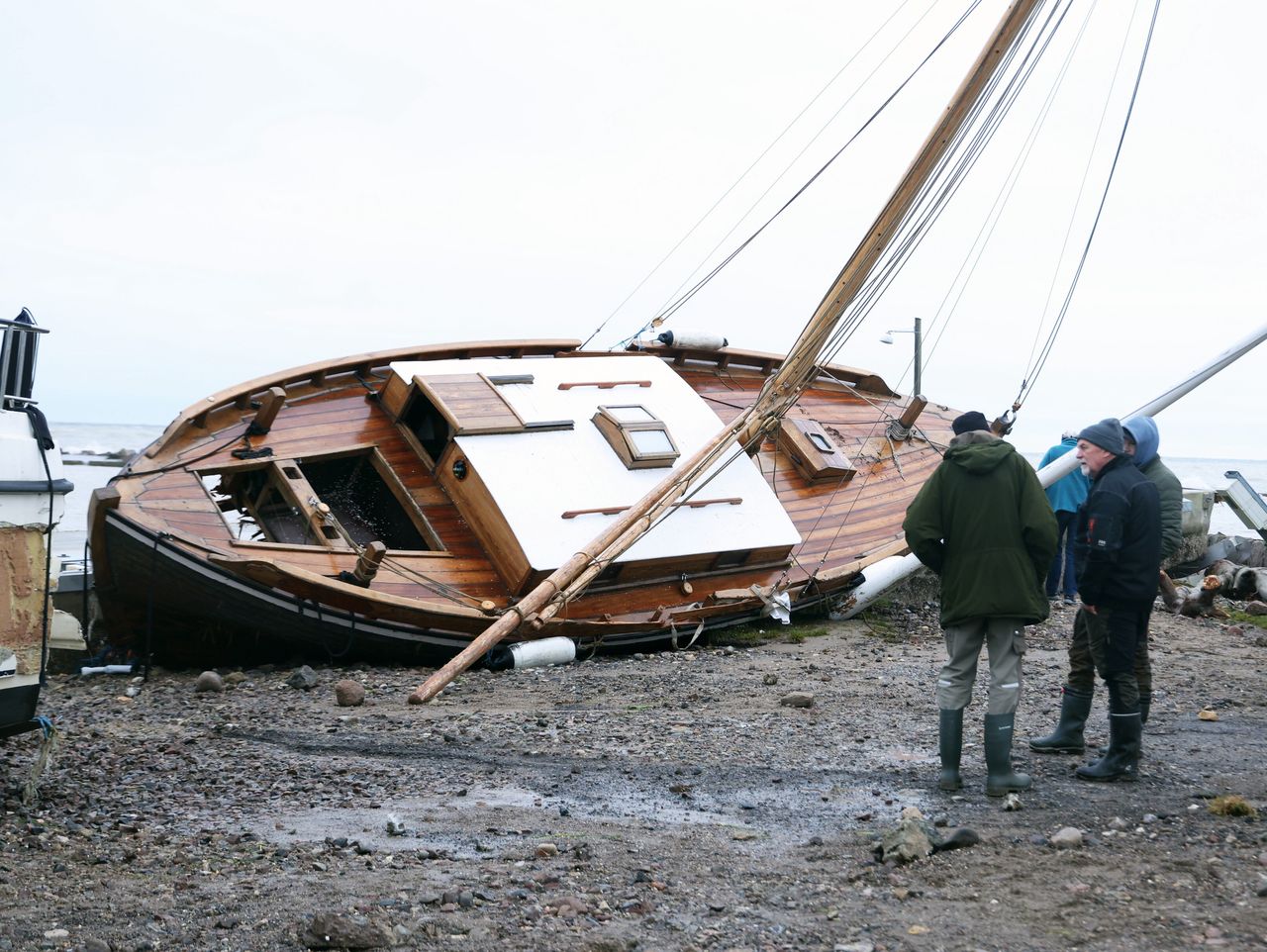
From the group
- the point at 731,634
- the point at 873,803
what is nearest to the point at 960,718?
the point at 873,803

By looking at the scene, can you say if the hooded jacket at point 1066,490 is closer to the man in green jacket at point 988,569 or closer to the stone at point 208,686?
the man in green jacket at point 988,569

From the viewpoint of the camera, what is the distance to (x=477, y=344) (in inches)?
537

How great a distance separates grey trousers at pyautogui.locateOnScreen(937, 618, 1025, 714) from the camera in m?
6.18

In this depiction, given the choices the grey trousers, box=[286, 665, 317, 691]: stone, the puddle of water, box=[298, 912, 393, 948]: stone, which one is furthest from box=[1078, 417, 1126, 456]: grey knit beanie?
box=[286, 665, 317, 691]: stone

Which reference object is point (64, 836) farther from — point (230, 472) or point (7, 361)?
point (230, 472)

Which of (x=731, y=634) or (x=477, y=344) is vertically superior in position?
(x=477, y=344)

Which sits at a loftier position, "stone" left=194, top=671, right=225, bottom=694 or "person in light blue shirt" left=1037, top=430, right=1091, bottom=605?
"person in light blue shirt" left=1037, top=430, right=1091, bottom=605

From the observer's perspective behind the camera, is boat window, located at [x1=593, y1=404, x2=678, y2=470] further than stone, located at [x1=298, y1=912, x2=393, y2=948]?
Yes

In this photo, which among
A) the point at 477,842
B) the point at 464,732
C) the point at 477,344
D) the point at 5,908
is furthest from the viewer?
the point at 477,344

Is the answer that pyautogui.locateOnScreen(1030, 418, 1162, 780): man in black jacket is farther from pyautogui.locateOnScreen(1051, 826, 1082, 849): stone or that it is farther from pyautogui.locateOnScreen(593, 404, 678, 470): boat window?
pyautogui.locateOnScreen(593, 404, 678, 470): boat window

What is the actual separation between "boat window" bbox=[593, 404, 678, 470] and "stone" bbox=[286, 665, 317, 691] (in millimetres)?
3714

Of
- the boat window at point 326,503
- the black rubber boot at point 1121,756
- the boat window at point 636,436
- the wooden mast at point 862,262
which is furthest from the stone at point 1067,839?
the boat window at point 636,436

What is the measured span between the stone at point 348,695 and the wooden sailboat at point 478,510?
0.63 m

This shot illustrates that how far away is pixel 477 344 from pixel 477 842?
346 inches
